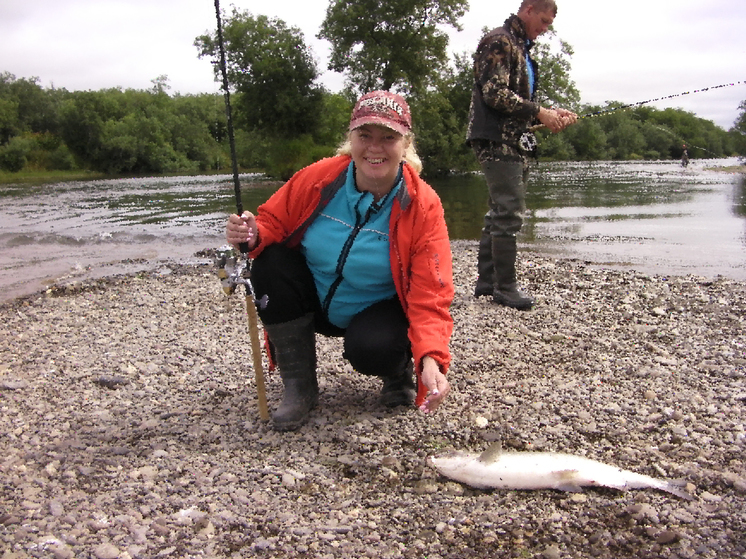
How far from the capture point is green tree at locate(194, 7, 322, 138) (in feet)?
130

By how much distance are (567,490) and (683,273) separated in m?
5.57

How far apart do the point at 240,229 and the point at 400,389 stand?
1.30m

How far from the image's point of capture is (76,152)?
6831cm

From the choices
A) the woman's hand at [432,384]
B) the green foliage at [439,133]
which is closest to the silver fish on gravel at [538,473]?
the woman's hand at [432,384]

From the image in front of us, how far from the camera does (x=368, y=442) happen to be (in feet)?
10.0

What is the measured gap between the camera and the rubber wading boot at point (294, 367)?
321 cm

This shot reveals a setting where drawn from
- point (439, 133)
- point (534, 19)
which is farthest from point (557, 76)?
point (534, 19)

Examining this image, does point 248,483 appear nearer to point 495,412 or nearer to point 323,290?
point 323,290

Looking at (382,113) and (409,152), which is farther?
(409,152)

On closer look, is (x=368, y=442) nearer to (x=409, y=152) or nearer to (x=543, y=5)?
(x=409, y=152)

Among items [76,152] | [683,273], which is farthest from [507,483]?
[76,152]

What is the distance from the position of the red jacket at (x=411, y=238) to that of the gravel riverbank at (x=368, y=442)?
56 cm

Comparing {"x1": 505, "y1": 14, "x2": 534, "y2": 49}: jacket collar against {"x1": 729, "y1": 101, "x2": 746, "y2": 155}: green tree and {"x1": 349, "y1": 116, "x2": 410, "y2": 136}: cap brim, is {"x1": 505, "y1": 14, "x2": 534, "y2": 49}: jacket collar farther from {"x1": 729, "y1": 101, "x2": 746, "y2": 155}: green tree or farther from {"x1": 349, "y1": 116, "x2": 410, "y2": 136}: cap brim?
{"x1": 729, "y1": 101, "x2": 746, "y2": 155}: green tree

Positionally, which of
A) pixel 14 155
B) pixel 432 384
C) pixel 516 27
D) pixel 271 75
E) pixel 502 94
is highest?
pixel 271 75
